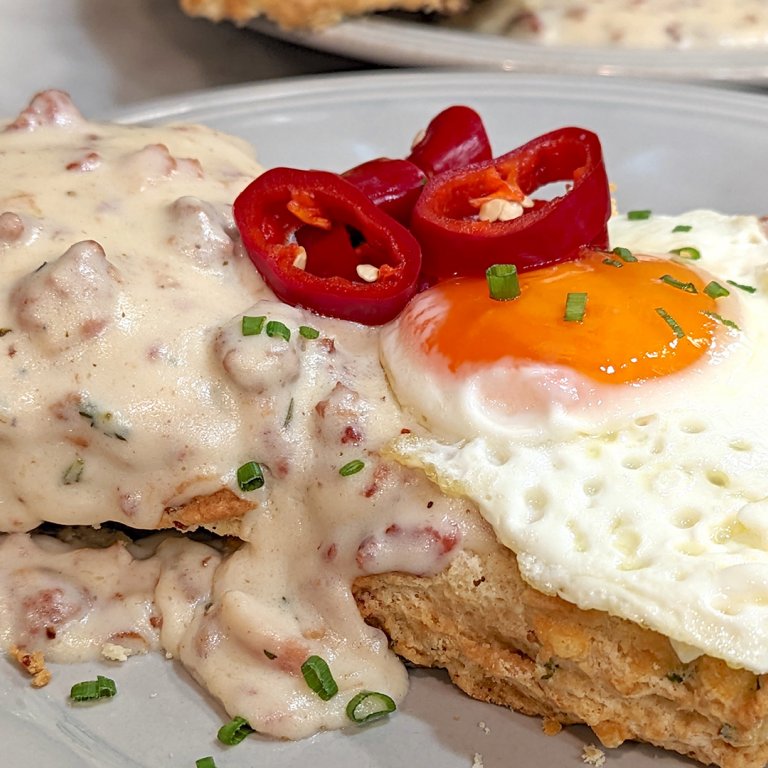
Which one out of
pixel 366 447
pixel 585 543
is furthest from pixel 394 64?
pixel 585 543

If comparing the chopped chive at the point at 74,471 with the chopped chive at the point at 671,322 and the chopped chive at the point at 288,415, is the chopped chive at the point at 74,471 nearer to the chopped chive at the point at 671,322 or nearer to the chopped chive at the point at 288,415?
the chopped chive at the point at 288,415

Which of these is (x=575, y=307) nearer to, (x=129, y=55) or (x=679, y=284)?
(x=679, y=284)

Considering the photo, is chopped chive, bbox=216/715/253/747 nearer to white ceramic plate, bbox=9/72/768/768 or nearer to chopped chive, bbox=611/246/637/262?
chopped chive, bbox=611/246/637/262

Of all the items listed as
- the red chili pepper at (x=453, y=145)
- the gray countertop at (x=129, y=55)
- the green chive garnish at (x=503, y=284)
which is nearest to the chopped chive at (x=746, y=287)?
the green chive garnish at (x=503, y=284)

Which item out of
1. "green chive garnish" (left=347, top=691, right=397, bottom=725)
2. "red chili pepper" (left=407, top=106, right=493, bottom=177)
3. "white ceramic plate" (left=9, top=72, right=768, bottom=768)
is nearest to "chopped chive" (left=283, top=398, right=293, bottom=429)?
"green chive garnish" (left=347, top=691, right=397, bottom=725)

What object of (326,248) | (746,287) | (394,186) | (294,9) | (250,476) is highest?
(294,9)

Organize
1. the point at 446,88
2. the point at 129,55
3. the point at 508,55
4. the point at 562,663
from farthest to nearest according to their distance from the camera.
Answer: the point at 129,55, the point at 508,55, the point at 446,88, the point at 562,663

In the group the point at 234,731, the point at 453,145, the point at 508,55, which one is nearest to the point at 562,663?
the point at 234,731
